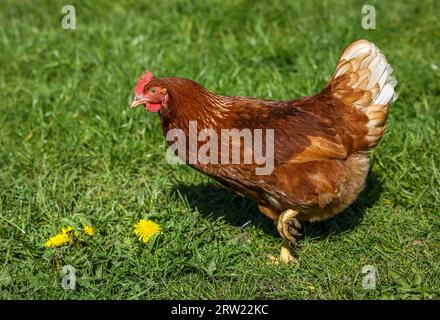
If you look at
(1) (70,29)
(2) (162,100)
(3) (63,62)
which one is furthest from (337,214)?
(1) (70,29)

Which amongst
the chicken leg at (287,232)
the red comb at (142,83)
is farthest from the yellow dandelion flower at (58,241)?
the chicken leg at (287,232)

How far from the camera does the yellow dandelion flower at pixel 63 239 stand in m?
3.88

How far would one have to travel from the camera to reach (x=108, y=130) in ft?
17.4

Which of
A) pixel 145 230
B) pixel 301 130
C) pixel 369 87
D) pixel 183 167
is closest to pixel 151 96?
pixel 145 230

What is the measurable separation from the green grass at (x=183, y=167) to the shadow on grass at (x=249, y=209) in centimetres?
1

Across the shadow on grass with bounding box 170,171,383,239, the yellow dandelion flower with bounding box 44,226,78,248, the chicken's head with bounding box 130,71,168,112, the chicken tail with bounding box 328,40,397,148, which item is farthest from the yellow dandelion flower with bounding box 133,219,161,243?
the chicken tail with bounding box 328,40,397,148

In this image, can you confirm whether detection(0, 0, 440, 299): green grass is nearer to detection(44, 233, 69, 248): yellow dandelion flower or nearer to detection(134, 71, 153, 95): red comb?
detection(44, 233, 69, 248): yellow dandelion flower

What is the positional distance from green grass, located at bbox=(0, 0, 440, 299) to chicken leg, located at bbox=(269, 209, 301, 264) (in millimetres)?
102

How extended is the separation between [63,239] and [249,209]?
145 centimetres

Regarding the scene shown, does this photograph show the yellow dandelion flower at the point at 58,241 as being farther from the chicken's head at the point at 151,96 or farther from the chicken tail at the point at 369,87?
the chicken tail at the point at 369,87

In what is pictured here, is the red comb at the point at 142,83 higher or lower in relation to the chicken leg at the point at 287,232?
higher

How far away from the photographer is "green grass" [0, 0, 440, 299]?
3.87 m
